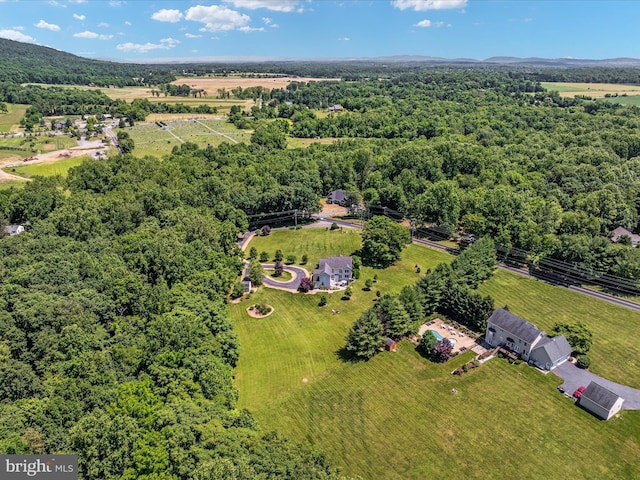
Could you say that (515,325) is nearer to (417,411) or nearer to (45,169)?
(417,411)

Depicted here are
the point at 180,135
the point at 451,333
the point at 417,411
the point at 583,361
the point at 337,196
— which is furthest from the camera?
the point at 180,135

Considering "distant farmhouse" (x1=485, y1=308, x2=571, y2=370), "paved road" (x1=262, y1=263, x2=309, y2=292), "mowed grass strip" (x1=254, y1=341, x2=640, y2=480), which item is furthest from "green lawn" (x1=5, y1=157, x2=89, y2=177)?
"distant farmhouse" (x1=485, y1=308, x2=571, y2=370)

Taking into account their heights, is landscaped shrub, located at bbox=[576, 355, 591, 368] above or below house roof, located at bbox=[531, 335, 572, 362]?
below

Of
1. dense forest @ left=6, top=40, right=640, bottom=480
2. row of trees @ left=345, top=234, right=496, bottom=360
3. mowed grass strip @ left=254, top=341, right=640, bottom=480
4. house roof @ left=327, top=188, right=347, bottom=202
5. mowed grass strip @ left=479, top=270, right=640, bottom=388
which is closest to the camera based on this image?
dense forest @ left=6, top=40, right=640, bottom=480

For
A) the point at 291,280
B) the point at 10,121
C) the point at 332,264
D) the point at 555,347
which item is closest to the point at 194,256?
the point at 291,280

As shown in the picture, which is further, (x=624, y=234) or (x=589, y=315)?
(x=624, y=234)

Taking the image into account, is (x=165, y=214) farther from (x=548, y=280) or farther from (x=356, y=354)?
(x=548, y=280)

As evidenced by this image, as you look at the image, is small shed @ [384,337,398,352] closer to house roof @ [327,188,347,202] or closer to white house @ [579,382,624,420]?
white house @ [579,382,624,420]
